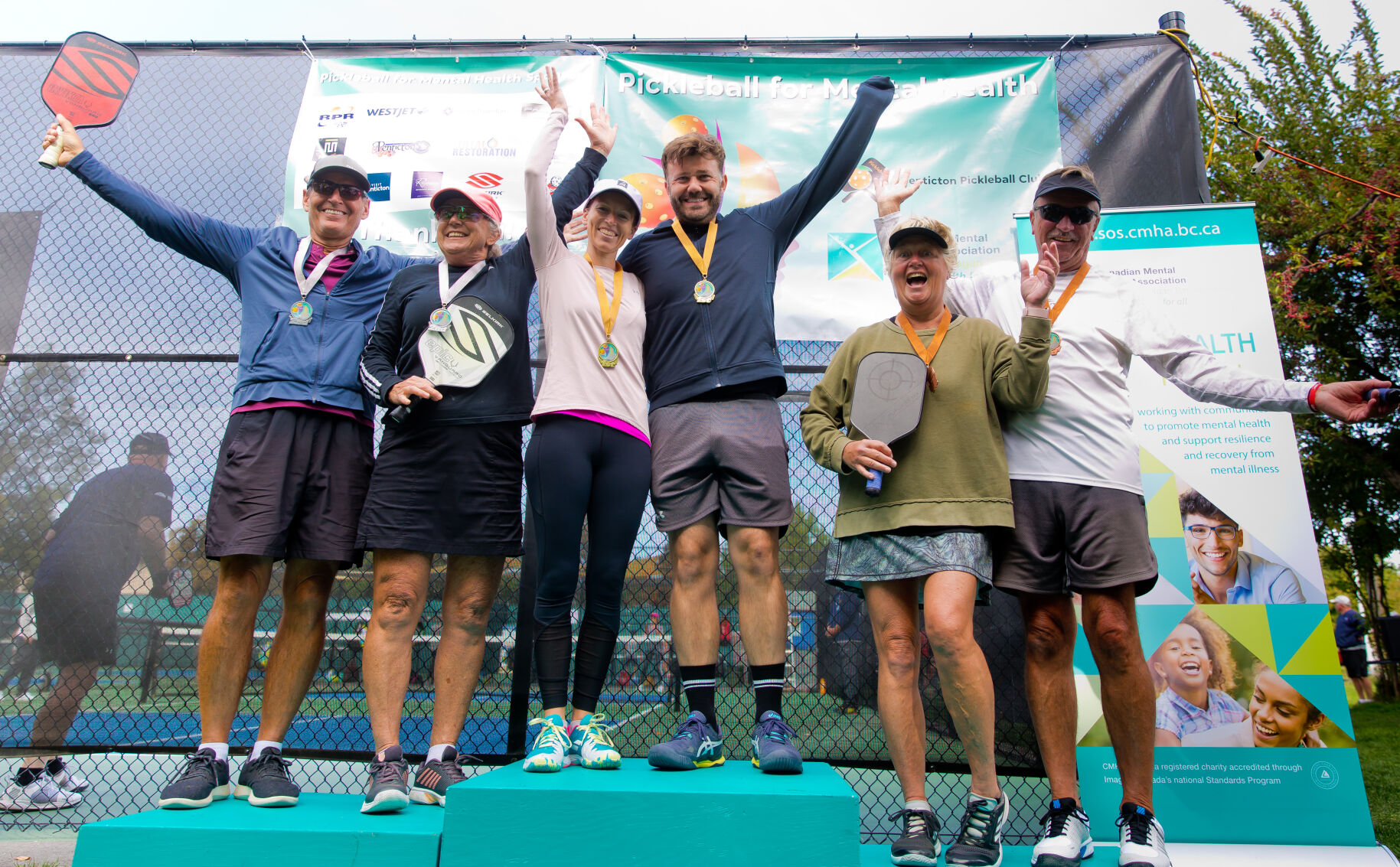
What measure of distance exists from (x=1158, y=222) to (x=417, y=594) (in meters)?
3.72

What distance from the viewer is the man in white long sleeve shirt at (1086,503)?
8.04ft

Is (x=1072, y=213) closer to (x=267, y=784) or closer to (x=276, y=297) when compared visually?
(x=276, y=297)

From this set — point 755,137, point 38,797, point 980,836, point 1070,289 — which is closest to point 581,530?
point 980,836

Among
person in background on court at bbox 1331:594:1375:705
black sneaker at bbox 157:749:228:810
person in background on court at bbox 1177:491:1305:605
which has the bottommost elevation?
person in background on court at bbox 1331:594:1375:705

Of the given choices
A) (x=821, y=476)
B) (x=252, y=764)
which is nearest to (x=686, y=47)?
(x=821, y=476)

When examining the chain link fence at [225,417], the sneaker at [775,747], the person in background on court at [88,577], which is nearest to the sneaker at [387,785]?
the sneaker at [775,747]

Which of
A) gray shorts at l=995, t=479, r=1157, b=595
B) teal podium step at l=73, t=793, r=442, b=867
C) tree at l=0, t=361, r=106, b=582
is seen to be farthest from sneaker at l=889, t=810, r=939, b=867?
tree at l=0, t=361, r=106, b=582

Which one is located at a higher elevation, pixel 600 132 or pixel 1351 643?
pixel 600 132

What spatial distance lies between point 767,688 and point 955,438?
3.26 feet

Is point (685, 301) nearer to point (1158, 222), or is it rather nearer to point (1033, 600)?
point (1033, 600)

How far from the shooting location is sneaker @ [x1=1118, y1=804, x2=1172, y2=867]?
2.26 metres

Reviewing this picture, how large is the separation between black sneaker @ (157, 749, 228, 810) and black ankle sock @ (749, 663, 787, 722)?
5.66ft

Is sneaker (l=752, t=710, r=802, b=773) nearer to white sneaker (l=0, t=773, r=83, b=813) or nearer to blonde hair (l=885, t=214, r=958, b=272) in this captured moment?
blonde hair (l=885, t=214, r=958, b=272)

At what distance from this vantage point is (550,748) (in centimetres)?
230
